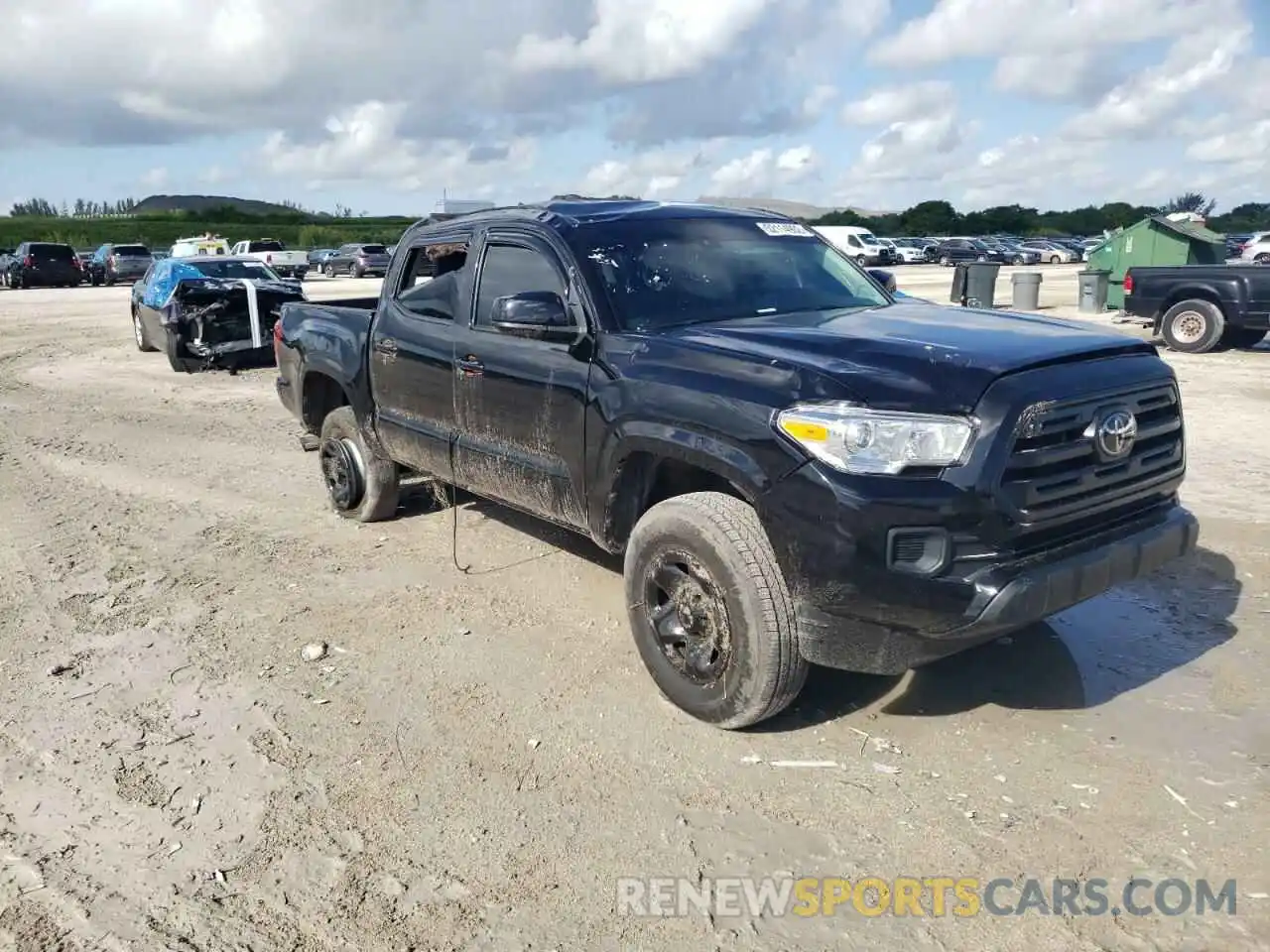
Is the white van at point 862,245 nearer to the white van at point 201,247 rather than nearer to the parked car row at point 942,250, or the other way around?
the parked car row at point 942,250

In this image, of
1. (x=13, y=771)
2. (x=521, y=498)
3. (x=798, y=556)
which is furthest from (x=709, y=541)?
(x=13, y=771)

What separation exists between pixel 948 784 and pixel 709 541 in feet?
3.79

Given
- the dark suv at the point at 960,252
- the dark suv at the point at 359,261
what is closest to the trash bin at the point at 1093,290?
the dark suv at the point at 359,261

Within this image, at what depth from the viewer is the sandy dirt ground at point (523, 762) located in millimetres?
2906

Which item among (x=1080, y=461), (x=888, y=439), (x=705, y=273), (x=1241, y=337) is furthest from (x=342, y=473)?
(x=1241, y=337)

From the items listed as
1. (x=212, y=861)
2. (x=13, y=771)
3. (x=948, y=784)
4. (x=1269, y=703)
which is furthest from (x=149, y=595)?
(x=1269, y=703)

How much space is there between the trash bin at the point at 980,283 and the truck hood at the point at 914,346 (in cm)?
1613

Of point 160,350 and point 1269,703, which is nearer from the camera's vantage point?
point 1269,703

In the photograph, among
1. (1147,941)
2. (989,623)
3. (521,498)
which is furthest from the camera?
(521,498)

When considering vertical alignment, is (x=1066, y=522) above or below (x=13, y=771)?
above

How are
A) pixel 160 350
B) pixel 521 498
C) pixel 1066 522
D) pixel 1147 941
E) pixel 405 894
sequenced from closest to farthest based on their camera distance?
pixel 1147 941, pixel 405 894, pixel 1066 522, pixel 521 498, pixel 160 350

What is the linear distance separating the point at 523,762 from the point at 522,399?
1.71 metres

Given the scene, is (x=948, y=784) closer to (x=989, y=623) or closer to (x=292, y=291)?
(x=989, y=623)

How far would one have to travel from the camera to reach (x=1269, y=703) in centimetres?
403
